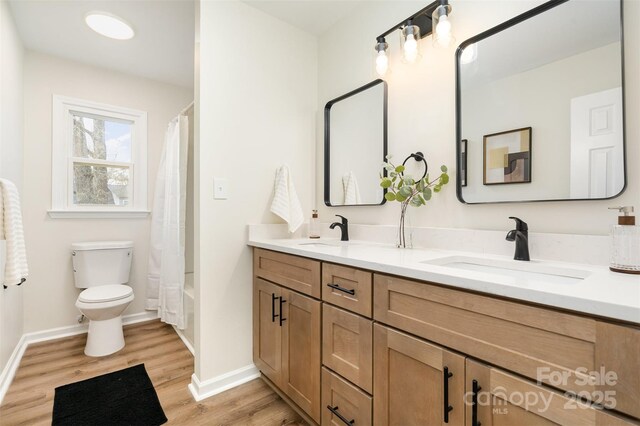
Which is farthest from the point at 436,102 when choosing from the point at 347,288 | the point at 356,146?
the point at 347,288

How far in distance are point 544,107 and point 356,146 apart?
1.00 meters

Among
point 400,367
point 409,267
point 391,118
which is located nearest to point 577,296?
point 409,267

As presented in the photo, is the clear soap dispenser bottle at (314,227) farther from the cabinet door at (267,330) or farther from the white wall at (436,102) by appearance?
the cabinet door at (267,330)

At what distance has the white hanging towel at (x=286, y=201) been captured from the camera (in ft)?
6.32

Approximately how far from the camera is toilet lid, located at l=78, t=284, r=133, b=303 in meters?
2.12

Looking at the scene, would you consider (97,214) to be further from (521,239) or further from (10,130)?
(521,239)

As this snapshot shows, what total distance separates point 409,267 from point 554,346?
1.28 ft

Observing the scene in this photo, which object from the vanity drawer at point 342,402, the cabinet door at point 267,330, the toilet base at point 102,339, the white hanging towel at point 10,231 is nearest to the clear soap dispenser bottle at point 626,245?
the vanity drawer at point 342,402

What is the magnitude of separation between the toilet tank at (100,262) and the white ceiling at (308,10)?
2.19 meters

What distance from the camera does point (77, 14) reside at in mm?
1953

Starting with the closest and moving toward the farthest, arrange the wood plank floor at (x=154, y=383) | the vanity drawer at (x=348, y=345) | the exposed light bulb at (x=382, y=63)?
the vanity drawer at (x=348, y=345) < the wood plank floor at (x=154, y=383) < the exposed light bulb at (x=382, y=63)

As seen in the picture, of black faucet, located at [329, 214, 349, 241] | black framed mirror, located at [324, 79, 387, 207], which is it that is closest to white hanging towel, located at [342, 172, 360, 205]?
black framed mirror, located at [324, 79, 387, 207]

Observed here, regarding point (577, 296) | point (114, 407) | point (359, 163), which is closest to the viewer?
point (577, 296)

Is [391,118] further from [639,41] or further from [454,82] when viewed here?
[639,41]
